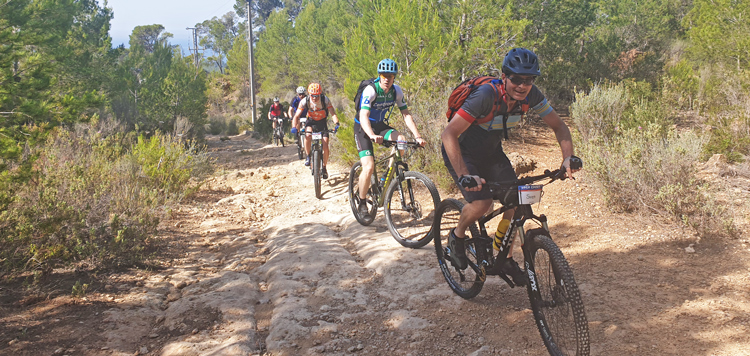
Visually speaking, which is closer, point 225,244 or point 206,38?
point 225,244

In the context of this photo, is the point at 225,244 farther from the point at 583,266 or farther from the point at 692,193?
the point at 692,193

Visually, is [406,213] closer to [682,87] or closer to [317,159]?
[317,159]

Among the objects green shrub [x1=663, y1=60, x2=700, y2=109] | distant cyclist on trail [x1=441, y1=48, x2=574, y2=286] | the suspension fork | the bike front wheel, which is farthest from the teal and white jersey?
→ green shrub [x1=663, y1=60, x2=700, y2=109]

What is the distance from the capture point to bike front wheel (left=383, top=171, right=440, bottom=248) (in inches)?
197

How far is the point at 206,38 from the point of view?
266 ft

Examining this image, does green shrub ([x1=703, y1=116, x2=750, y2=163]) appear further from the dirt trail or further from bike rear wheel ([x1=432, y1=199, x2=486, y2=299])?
bike rear wheel ([x1=432, y1=199, x2=486, y2=299])

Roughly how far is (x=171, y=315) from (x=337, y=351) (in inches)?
58.5

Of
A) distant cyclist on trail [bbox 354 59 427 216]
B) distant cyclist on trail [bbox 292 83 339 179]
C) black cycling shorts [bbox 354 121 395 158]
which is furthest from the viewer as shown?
distant cyclist on trail [bbox 292 83 339 179]

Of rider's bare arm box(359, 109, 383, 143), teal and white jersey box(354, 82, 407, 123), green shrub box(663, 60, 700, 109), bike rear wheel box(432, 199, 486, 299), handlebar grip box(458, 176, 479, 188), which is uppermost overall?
green shrub box(663, 60, 700, 109)

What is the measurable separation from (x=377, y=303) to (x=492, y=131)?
1.70m

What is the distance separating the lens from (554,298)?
8.88ft

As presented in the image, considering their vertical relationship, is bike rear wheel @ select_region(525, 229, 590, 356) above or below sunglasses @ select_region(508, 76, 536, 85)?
below

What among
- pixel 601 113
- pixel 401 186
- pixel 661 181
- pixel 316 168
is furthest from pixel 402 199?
pixel 601 113

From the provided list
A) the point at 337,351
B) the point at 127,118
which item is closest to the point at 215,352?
the point at 337,351
